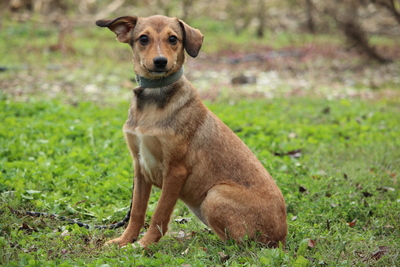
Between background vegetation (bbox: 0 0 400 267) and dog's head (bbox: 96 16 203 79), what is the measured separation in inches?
65.2

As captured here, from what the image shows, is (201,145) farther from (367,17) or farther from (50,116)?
(367,17)

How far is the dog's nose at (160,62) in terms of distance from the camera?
4345 millimetres

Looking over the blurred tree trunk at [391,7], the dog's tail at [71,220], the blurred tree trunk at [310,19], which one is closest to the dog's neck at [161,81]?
the dog's tail at [71,220]

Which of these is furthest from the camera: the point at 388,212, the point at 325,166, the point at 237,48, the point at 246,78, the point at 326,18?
the point at 326,18

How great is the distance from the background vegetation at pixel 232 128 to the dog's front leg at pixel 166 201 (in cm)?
13

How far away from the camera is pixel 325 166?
7047mm

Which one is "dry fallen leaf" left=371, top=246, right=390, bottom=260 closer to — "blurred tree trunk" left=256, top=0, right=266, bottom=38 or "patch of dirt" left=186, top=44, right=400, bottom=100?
"patch of dirt" left=186, top=44, right=400, bottom=100

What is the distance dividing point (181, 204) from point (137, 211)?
1.08 m

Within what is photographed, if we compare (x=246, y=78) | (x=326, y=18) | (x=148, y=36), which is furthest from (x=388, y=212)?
(x=326, y=18)

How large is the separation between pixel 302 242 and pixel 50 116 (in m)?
5.75

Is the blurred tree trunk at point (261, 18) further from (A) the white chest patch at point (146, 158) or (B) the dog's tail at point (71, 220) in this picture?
(A) the white chest patch at point (146, 158)

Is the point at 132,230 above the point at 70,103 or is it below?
above

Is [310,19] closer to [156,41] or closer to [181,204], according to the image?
[181,204]

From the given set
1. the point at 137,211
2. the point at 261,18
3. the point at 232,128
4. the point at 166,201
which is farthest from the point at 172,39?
the point at 261,18
